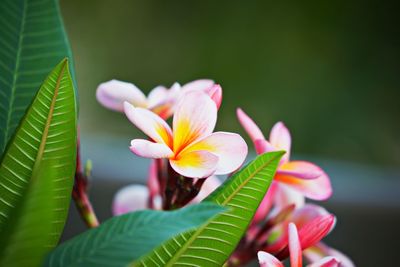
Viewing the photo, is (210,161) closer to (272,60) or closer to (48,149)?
(48,149)

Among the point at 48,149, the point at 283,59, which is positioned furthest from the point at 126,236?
the point at 283,59

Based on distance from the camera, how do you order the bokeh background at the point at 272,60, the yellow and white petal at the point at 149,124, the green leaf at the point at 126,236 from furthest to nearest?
the bokeh background at the point at 272,60
the yellow and white petal at the point at 149,124
the green leaf at the point at 126,236

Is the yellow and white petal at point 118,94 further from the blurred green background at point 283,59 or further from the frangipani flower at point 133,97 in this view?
the blurred green background at point 283,59

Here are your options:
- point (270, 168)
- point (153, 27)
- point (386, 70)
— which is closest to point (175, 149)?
point (270, 168)

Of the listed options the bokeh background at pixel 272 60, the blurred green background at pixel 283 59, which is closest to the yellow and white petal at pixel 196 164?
the bokeh background at pixel 272 60

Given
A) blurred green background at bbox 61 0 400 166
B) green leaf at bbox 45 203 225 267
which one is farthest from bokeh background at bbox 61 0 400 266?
green leaf at bbox 45 203 225 267

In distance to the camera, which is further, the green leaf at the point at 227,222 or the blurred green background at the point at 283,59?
the blurred green background at the point at 283,59

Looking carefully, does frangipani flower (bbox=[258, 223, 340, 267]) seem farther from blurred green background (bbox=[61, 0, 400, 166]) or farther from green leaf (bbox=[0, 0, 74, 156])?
blurred green background (bbox=[61, 0, 400, 166])

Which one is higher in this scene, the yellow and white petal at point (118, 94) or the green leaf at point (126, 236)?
the yellow and white petal at point (118, 94)
